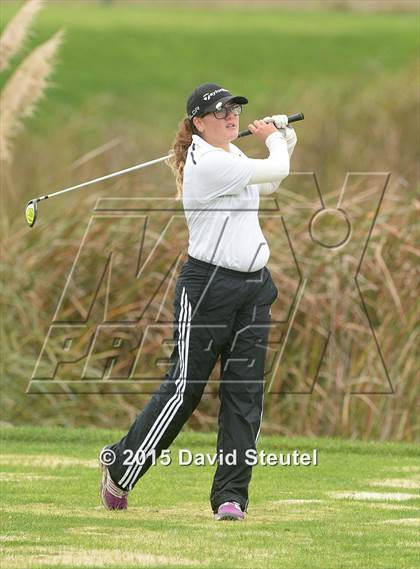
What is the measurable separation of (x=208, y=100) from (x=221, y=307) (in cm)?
94

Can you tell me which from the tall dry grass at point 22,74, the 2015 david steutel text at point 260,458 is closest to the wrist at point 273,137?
the 2015 david steutel text at point 260,458

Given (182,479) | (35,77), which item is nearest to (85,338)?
(35,77)

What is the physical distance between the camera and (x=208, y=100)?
6.86m

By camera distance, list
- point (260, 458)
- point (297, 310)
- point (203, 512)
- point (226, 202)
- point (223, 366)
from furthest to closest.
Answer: point (297, 310) < point (260, 458) < point (203, 512) < point (223, 366) < point (226, 202)

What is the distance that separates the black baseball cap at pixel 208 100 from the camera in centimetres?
682

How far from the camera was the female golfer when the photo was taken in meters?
6.70

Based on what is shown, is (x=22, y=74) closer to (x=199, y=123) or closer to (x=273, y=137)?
(x=199, y=123)

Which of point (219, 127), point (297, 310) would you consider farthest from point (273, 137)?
point (297, 310)

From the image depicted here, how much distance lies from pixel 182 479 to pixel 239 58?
29316 millimetres

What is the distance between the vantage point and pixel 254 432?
691 centimetres

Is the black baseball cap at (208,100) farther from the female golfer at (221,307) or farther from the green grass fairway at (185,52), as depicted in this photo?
the green grass fairway at (185,52)

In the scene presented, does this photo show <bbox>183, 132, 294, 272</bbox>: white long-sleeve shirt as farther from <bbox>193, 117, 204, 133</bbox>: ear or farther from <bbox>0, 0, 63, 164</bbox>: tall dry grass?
<bbox>0, 0, 63, 164</bbox>: tall dry grass

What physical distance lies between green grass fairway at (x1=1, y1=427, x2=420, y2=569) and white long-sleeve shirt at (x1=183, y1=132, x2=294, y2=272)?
1.17 meters

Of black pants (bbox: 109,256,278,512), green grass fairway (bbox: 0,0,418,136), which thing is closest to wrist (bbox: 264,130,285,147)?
black pants (bbox: 109,256,278,512)
